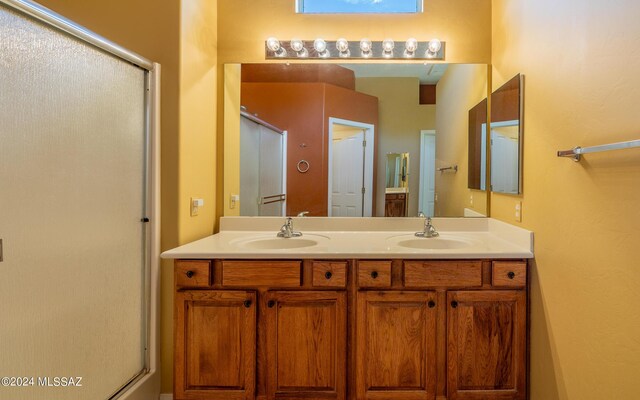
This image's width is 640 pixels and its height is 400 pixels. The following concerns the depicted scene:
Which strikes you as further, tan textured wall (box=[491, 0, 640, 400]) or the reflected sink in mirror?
the reflected sink in mirror

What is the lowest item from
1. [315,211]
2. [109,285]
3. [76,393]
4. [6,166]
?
[76,393]

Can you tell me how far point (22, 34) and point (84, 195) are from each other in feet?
1.96

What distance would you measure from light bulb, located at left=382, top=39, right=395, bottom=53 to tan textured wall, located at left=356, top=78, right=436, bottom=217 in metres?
0.18

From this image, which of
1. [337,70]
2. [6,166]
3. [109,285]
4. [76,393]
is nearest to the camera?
[6,166]

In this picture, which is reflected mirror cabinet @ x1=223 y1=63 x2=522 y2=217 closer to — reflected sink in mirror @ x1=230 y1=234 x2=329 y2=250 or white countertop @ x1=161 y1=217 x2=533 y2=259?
white countertop @ x1=161 y1=217 x2=533 y2=259

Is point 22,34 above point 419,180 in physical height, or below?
above

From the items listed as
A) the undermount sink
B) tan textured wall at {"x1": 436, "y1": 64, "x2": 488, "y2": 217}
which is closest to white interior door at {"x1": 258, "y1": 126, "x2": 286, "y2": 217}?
the undermount sink

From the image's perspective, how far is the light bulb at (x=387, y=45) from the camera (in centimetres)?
201

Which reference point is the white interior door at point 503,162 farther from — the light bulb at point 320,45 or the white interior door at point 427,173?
the light bulb at point 320,45

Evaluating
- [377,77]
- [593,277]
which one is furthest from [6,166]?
[593,277]

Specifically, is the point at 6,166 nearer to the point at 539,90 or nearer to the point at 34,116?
the point at 34,116

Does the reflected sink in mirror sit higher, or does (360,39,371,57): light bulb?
(360,39,371,57): light bulb

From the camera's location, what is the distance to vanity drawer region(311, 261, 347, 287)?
1.49m

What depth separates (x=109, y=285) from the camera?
1394 mm
